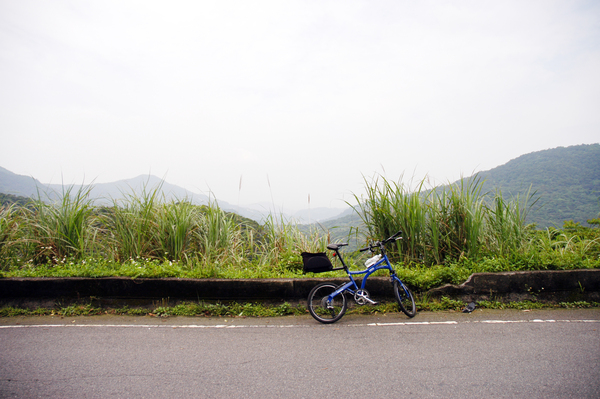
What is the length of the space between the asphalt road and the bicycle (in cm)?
16

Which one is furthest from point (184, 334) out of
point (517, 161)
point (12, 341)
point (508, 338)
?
point (517, 161)

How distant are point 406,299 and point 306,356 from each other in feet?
5.75

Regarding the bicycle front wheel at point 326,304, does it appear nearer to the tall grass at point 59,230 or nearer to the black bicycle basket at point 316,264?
the black bicycle basket at point 316,264

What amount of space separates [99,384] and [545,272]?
5.34 meters

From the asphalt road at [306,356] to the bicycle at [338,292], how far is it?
16 centimetres

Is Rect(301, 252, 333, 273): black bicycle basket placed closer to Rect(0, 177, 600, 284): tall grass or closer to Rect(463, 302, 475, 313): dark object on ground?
Rect(0, 177, 600, 284): tall grass

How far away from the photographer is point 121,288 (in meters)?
4.46

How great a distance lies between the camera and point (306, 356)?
312 centimetres

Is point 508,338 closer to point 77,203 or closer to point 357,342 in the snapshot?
point 357,342

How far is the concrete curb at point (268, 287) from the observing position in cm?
442

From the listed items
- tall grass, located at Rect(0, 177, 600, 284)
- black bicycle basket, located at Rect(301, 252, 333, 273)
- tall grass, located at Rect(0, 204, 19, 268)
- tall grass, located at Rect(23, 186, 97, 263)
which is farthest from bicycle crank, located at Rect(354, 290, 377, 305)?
tall grass, located at Rect(0, 204, 19, 268)

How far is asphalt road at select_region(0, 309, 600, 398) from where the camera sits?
255 cm

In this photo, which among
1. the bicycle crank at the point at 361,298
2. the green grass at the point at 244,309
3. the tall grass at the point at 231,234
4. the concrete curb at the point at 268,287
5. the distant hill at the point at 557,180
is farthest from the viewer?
the distant hill at the point at 557,180

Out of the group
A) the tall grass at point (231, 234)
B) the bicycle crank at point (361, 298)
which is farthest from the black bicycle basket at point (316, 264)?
the tall grass at point (231, 234)
